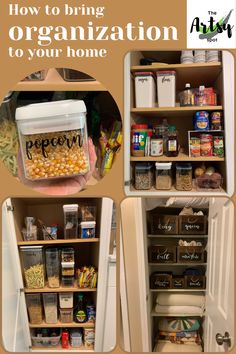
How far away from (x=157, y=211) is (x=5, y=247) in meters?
0.55

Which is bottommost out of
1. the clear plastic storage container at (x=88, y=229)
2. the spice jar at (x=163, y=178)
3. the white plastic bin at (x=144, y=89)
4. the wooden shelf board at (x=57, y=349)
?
the wooden shelf board at (x=57, y=349)

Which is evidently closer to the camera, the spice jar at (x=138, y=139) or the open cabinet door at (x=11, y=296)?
the open cabinet door at (x=11, y=296)

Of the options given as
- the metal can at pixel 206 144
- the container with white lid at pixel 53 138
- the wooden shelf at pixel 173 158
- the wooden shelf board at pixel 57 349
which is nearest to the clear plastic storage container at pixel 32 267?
the wooden shelf board at pixel 57 349

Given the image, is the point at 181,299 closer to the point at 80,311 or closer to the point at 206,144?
the point at 80,311

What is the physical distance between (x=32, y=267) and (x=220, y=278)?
67 centimetres

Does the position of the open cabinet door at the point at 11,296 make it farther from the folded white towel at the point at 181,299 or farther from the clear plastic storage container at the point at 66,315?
the folded white towel at the point at 181,299

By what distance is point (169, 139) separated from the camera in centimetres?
136

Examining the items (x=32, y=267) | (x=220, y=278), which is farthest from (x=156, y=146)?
(x=32, y=267)

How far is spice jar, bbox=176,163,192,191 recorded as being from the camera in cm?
136

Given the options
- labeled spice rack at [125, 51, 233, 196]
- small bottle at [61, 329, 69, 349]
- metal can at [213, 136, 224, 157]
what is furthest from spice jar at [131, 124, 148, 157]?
small bottle at [61, 329, 69, 349]

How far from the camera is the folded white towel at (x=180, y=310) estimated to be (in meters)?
1.45

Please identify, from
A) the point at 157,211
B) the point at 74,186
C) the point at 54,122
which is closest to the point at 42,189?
the point at 74,186

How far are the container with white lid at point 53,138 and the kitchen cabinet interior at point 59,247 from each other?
0.18 m

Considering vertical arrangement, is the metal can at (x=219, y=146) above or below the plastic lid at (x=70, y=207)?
above
